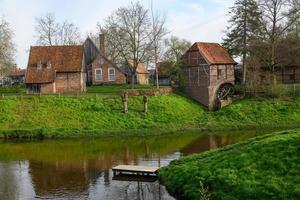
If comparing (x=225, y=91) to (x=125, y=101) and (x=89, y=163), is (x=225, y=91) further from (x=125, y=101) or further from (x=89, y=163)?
(x=89, y=163)

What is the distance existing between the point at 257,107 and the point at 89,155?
2201 centimetres

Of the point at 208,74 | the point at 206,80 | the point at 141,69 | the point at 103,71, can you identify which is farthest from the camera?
the point at 141,69

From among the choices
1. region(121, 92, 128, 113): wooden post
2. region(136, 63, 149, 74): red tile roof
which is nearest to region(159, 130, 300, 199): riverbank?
region(121, 92, 128, 113): wooden post

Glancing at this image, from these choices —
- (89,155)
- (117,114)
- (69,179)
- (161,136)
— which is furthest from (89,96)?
(69,179)

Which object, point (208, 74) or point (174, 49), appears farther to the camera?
point (174, 49)

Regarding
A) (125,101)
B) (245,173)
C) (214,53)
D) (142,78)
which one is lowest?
(245,173)

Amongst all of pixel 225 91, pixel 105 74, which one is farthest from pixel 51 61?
pixel 225 91

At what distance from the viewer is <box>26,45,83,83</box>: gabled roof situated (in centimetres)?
5522

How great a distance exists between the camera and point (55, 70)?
55.8 m

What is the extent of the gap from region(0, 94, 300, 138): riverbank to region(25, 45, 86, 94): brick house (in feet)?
17.0

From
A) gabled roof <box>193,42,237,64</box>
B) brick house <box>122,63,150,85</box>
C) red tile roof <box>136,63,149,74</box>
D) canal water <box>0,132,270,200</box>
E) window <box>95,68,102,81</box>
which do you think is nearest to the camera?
canal water <box>0,132,270,200</box>

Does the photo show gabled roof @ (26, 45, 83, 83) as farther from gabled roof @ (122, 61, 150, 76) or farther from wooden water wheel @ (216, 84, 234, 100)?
wooden water wheel @ (216, 84, 234, 100)

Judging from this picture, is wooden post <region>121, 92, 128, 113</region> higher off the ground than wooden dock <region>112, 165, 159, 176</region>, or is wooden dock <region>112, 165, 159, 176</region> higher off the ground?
wooden post <region>121, 92, 128, 113</region>

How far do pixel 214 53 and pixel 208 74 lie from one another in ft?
11.9
